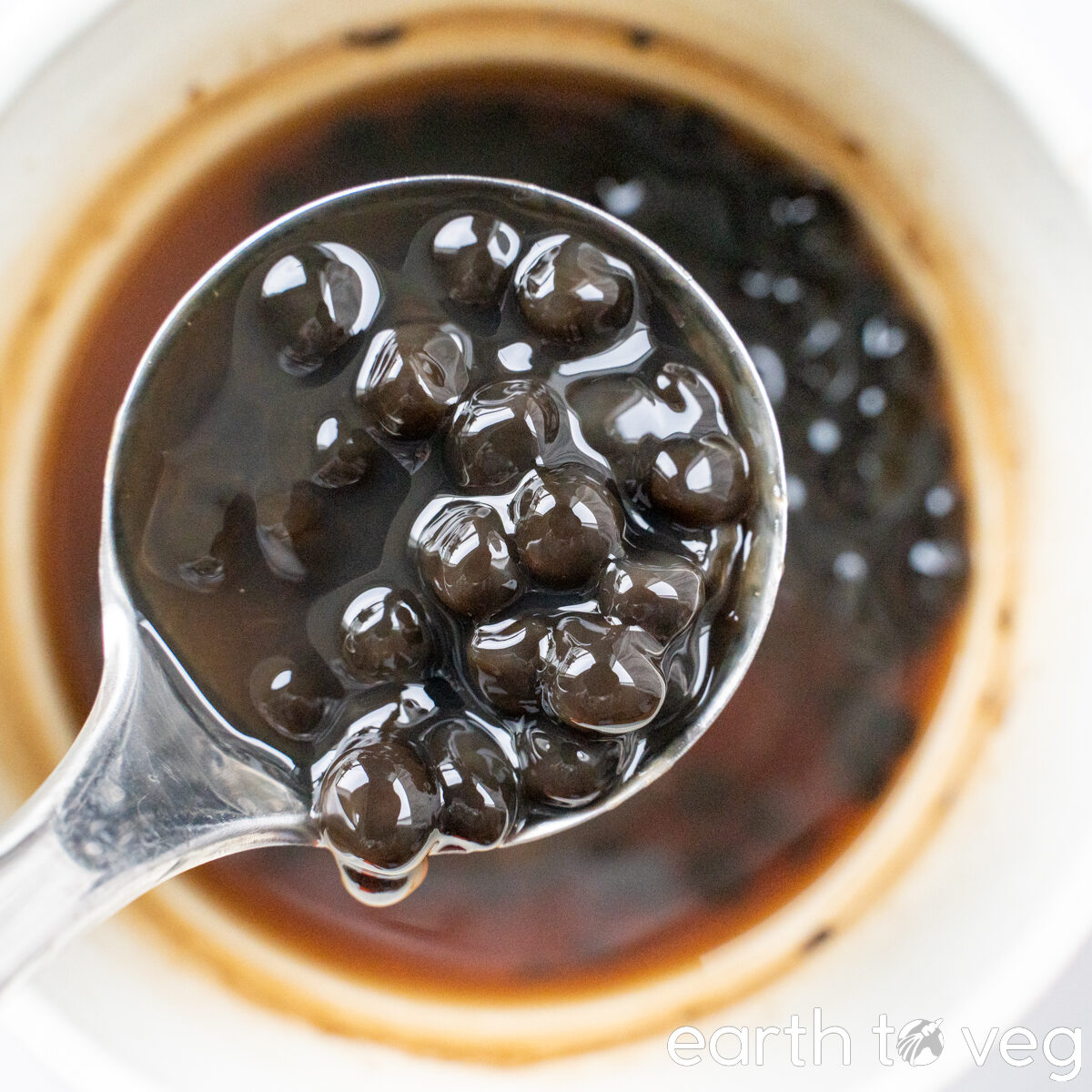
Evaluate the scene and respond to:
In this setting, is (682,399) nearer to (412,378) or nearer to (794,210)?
(412,378)

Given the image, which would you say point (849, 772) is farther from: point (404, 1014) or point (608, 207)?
point (608, 207)

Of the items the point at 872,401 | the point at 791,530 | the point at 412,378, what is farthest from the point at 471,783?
the point at 872,401

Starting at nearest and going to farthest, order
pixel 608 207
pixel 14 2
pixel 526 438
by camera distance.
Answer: pixel 526 438
pixel 14 2
pixel 608 207

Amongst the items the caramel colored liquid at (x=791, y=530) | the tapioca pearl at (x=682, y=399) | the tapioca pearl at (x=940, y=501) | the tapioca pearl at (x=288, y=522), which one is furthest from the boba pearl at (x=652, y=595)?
the tapioca pearl at (x=940, y=501)

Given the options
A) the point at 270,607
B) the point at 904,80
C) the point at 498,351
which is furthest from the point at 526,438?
the point at 904,80

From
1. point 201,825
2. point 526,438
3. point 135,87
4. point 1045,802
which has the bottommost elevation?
point 201,825

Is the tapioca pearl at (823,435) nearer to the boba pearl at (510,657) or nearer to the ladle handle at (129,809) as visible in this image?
the boba pearl at (510,657)

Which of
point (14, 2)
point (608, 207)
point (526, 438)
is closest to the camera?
point (526, 438)
